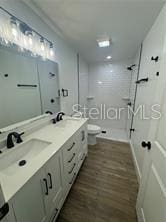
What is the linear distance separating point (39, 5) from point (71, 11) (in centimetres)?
36

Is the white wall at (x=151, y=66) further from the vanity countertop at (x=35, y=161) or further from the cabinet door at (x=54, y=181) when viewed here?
the cabinet door at (x=54, y=181)

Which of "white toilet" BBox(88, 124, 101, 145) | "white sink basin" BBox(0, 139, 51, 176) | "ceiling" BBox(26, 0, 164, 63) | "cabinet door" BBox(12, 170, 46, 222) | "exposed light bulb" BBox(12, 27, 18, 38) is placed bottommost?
"white toilet" BBox(88, 124, 101, 145)

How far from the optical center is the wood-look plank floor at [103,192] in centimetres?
122

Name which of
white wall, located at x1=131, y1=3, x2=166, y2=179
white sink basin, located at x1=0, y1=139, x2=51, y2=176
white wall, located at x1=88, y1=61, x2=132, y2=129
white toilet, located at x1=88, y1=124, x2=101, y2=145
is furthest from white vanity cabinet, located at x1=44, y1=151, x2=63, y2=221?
white wall, located at x1=88, y1=61, x2=132, y2=129

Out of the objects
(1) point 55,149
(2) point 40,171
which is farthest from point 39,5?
(2) point 40,171

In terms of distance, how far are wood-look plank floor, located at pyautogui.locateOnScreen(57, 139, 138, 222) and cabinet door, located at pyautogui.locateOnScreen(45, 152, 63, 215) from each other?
1.09ft

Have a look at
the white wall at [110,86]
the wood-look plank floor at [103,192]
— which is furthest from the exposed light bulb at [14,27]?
the white wall at [110,86]

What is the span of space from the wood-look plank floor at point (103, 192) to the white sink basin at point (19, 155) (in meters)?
0.81

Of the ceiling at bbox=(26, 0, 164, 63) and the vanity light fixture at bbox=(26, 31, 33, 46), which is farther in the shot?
the vanity light fixture at bbox=(26, 31, 33, 46)

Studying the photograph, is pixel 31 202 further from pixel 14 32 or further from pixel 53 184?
pixel 14 32

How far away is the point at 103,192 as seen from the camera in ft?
4.90

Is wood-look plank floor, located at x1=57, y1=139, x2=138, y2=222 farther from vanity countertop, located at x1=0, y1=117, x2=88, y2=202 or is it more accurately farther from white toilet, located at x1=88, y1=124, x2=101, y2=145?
vanity countertop, located at x1=0, y1=117, x2=88, y2=202

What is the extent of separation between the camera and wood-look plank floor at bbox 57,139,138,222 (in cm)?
122

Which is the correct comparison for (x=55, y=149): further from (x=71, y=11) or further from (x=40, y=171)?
(x=71, y=11)
